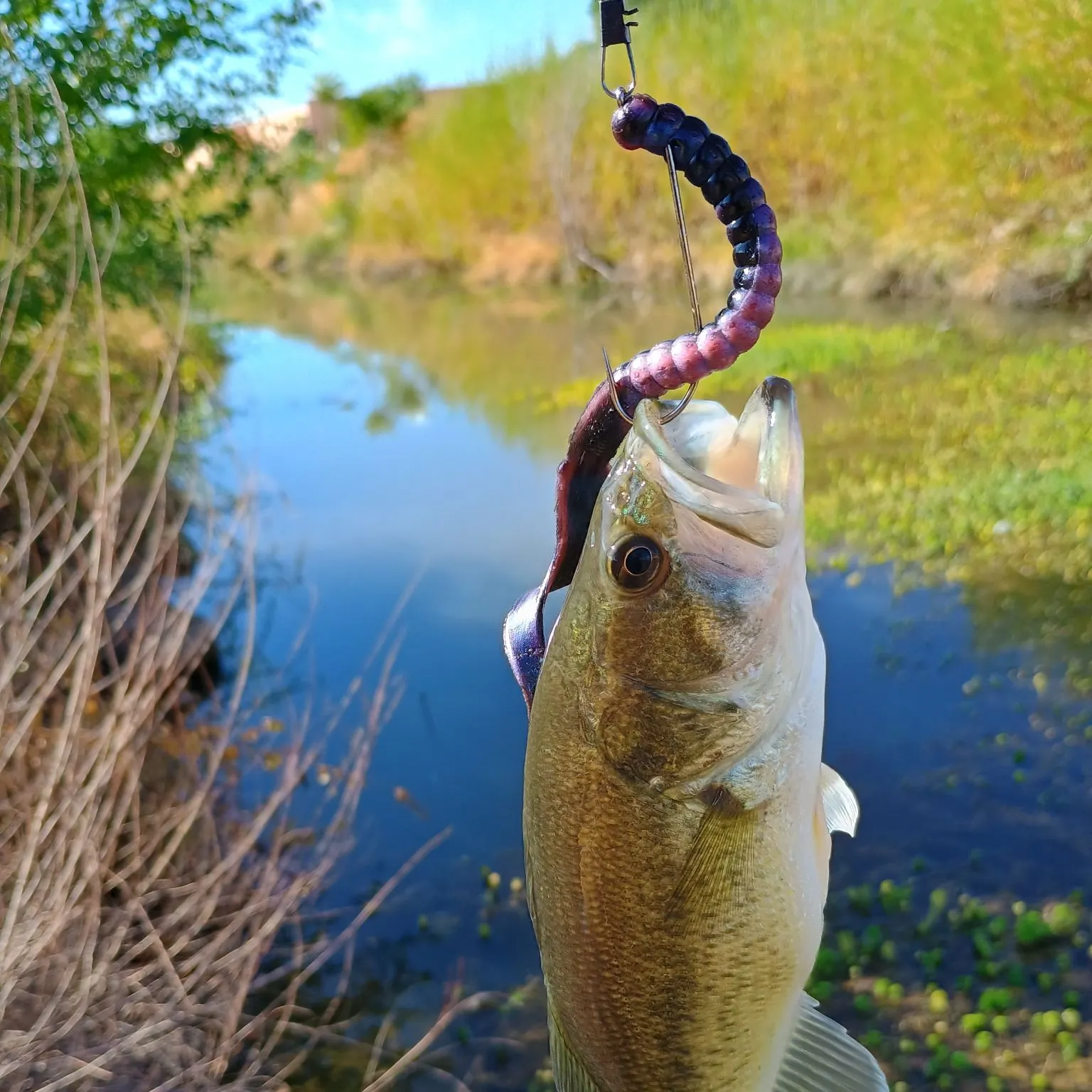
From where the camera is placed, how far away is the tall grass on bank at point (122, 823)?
353 cm

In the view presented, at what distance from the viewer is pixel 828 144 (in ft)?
81.9

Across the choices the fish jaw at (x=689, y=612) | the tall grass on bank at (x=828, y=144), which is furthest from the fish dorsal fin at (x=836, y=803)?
the tall grass on bank at (x=828, y=144)

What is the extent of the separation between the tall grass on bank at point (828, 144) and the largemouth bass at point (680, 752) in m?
13.7

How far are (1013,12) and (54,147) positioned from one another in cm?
1769

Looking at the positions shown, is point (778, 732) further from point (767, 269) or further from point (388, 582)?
point (388, 582)

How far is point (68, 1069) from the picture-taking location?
3.52 m

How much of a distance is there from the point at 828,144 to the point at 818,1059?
27.0m

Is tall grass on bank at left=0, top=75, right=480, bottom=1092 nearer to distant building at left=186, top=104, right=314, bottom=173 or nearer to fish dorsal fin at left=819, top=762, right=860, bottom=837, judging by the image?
distant building at left=186, top=104, right=314, bottom=173

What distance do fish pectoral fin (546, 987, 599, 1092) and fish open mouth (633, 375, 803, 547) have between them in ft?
2.44

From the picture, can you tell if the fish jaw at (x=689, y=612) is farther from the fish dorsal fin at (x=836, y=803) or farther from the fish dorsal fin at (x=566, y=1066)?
the fish dorsal fin at (x=566, y=1066)

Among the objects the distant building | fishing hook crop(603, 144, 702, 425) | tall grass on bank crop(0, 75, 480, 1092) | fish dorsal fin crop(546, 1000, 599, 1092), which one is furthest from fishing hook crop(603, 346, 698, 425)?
the distant building

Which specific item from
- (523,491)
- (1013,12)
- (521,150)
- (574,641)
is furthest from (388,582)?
(521,150)

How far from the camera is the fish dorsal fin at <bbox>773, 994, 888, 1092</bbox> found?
1447mm

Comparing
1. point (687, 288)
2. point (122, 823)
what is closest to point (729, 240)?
point (687, 288)
